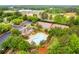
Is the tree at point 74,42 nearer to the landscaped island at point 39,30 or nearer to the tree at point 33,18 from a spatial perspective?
the landscaped island at point 39,30

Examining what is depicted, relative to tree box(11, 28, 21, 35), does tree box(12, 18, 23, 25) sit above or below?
above

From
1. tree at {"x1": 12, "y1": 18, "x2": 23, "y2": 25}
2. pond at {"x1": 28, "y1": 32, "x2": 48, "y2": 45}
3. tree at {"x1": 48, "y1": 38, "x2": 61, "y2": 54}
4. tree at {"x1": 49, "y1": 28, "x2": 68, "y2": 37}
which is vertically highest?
tree at {"x1": 12, "y1": 18, "x2": 23, "y2": 25}

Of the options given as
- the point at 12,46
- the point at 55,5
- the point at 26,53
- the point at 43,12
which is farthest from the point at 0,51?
the point at 55,5

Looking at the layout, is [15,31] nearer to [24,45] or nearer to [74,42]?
[24,45]

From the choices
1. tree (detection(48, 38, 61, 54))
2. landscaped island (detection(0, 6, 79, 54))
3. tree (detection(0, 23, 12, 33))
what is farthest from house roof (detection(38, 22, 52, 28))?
tree (detection(0, 23, 12, 33))

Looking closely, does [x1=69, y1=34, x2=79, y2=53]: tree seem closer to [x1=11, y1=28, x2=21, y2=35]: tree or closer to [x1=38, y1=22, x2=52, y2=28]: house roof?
[x1=38, y1=22, x2=52, y2=28]: house roof

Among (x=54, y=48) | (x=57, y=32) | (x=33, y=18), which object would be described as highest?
(x=33, y=18)

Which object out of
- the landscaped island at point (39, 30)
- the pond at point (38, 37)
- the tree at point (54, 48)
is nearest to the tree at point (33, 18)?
the landscaped island at point (39, 30)

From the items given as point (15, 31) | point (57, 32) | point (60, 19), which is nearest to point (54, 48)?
point (57, 32)

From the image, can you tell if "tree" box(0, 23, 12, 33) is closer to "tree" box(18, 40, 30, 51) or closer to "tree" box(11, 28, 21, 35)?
"tree" box(11, 28, 21, 35)

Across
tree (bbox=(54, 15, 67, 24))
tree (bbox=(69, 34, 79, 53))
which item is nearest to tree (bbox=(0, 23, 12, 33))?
tree (bbox=(54, 15, 67, 24))
